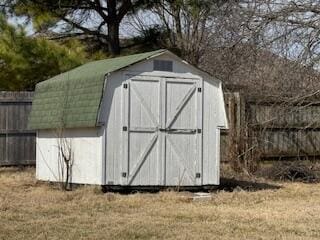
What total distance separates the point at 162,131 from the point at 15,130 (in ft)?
17.7

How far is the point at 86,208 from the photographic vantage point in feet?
37.1

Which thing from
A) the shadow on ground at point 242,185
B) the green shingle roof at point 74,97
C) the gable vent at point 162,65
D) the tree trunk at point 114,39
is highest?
the tree trunk at point 114,39

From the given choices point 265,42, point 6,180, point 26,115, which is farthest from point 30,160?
point 265,42

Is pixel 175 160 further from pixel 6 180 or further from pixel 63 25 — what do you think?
pixel 63 25

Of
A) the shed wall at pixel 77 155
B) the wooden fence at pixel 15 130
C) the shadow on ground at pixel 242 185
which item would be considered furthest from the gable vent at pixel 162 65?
the wooden fence at pixel 15 130

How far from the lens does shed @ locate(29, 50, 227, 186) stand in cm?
1317

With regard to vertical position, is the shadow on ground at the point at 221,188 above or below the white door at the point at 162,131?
below

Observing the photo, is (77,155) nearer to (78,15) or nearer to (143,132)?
(143,132)

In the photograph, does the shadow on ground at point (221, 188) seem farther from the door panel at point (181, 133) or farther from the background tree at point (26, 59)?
the background tree at point (26, 59)

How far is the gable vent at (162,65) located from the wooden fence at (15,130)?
511 cm

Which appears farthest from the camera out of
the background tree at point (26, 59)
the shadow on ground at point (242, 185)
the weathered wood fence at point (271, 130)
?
the background tree at point (26, 59)

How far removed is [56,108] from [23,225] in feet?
16.8

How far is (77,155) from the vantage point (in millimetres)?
13844

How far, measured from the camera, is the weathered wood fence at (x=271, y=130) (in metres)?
17.2
